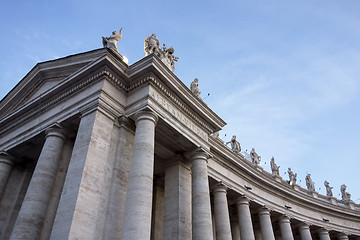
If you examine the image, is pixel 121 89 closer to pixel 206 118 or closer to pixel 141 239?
pixel 206 118

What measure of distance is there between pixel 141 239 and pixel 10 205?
15186mm

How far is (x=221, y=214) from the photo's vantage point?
92.5ft

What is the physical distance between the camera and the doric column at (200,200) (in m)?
21.8

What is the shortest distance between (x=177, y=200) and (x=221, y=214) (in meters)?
6.40

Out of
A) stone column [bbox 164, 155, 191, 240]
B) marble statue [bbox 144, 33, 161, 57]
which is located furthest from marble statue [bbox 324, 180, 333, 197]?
marble statue [bbox 144, 33, 161, 57]

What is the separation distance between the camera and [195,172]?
24250 mm

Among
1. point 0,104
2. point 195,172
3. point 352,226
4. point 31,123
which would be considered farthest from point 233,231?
point 0,104

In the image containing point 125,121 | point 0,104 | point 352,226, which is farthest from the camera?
point 352,226

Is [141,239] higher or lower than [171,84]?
lower

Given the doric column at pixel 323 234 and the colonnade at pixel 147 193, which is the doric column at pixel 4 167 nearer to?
the colonnade at pixel 147 193

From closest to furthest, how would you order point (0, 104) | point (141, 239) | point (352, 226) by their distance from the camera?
point (141, 239) → point (0, 104) → point (352, 226)

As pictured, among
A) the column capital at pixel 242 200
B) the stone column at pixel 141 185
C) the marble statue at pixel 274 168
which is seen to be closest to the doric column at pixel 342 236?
the marble statue at pixel 274 168

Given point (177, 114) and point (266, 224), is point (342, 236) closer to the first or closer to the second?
point (266, 224)

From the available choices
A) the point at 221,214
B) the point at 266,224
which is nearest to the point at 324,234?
the point at 266,224
